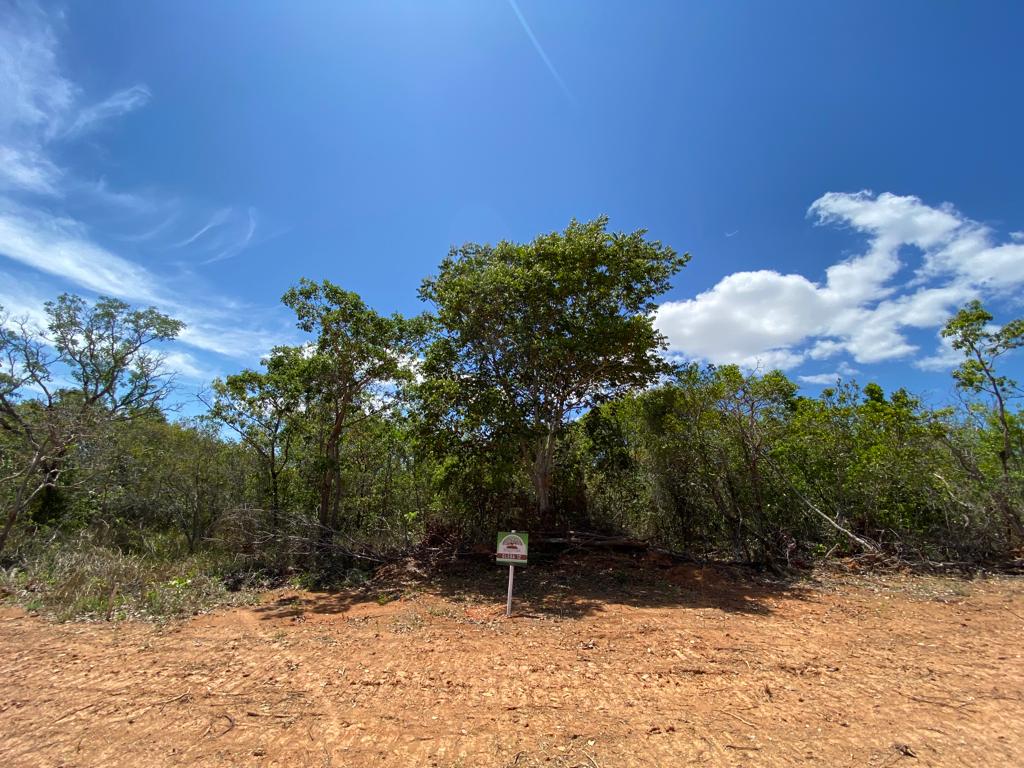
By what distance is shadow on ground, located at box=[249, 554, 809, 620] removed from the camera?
7.80 m

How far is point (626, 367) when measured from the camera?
11.0 meters

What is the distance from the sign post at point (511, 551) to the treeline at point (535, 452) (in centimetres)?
272

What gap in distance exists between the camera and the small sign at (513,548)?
7074 millimetres

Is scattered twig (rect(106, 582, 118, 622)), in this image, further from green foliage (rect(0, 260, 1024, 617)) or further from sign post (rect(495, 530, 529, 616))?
sign post (rect(495, 530, 529, 616))

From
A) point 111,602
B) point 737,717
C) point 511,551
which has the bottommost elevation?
point 111,602

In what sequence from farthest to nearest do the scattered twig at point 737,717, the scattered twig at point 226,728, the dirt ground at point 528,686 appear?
the scattered twig at point 737,717, the scattered twig at point 226,728, the dirt ground at point 528,686

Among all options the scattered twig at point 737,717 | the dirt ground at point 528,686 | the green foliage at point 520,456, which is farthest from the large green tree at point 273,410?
the scattered twig at point 737,717

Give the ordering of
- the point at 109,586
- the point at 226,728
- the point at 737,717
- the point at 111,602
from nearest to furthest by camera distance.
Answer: the point at 226,728 → the point at 737,717 → the point at 111,602 → the point at 109,586

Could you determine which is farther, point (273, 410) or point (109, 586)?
point (273, 410)

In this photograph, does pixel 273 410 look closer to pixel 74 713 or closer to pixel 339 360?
pixel 339 360

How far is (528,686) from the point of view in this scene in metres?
4.43

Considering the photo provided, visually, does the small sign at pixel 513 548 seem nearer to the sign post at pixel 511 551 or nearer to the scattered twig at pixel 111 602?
the sign post at pixel 511 551

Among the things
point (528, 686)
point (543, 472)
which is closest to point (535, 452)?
point (543, 472)

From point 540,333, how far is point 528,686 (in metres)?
7.03
